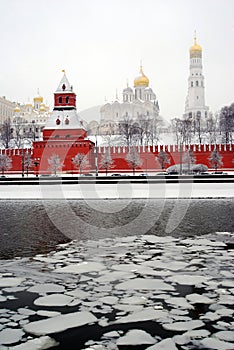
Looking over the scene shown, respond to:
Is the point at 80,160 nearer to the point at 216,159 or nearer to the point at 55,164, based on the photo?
the point at 55,164

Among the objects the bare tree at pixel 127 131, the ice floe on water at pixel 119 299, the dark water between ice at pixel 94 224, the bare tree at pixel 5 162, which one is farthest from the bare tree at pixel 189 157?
the ice floe on water at pixel 119 299

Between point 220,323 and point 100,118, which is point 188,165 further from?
point 100,118

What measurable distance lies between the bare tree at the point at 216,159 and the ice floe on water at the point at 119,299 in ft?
106

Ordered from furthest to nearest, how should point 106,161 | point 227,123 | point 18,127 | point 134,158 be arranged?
point 18,127, point 227,123, point 134,158, point 106,161

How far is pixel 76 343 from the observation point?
11.5 feet

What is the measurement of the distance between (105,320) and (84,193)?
1605 centimetres

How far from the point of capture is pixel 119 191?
20344 millimetres

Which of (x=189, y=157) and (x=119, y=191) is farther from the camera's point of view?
(x=189, y=157)

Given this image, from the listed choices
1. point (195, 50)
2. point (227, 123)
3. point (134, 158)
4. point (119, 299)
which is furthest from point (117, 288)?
point (195, 50)

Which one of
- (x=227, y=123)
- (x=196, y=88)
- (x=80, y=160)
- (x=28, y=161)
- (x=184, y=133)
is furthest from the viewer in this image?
(x=196, y=88)

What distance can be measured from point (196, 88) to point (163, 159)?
42.2 m

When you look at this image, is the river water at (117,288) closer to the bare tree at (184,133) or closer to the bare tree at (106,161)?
the bare tree at (106,161)

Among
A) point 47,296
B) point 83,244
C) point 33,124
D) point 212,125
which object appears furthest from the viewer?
point 33,124

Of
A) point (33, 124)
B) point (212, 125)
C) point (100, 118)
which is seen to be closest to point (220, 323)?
point (212, 125)
